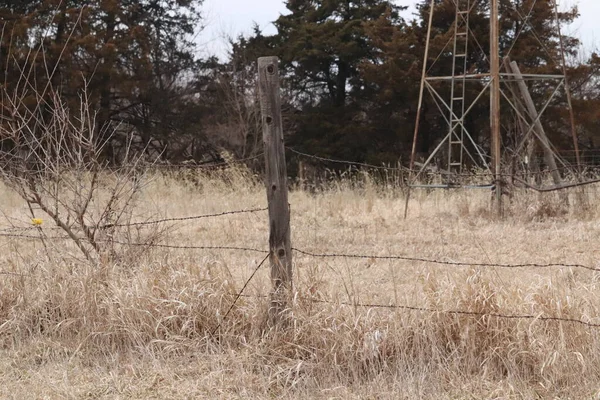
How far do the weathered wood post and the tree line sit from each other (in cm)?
1640

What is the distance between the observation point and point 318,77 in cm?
2356

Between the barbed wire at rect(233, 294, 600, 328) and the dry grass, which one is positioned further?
the barbed wire at rect(233, 294, 600, 328)

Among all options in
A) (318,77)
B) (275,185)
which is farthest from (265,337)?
(318,77)

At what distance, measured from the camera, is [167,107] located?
21844 millimetres

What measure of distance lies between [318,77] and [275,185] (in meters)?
20.1

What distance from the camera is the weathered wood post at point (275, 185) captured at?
3.89 meters

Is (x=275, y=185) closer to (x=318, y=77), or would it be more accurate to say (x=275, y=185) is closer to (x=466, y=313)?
(x=466, y=313)

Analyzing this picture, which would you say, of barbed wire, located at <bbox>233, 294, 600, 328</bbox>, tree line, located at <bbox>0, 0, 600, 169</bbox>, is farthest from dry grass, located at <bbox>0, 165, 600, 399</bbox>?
tree line, located at <bbox>0, 0, 600, 169</bbox>

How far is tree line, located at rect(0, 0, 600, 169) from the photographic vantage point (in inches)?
809

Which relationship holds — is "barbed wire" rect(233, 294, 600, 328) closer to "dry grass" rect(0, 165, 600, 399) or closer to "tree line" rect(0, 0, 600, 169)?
"dry grass" rect(0, 165, 600, 399)

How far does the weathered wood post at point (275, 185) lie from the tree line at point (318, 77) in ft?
53.8

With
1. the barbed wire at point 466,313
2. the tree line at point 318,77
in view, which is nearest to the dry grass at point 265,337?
the barbed wire at point 466,313

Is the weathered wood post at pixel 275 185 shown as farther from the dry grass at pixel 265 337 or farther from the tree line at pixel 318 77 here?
the tree line at pixel 318 77

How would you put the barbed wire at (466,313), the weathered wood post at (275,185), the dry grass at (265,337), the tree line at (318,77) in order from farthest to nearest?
the tree line at (318,77)
the weathered wood post at (275,185)
the barbed wire at (466,313)
the dry grass at (265,337)
